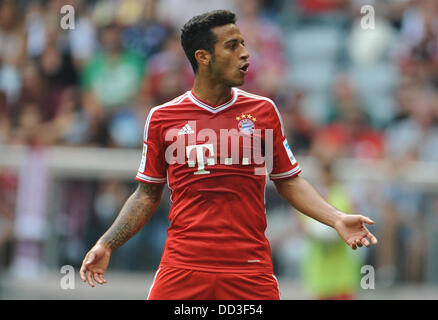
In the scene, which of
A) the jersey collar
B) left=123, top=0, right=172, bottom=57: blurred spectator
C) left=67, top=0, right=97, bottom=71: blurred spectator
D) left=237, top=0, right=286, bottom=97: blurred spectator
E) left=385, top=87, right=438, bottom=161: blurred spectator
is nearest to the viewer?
the jersey collar

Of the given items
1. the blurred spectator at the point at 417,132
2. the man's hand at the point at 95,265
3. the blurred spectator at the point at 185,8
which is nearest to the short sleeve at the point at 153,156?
the man's hand at the point at 95,265

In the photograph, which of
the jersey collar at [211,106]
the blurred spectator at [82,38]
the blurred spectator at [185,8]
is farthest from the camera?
the blurred spectator at [185,8]

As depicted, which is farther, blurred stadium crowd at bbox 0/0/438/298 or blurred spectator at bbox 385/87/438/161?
blurred spectator at bbox 385/87/438/161

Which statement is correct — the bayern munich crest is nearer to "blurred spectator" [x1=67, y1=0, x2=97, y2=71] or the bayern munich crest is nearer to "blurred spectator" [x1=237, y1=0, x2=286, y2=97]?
"blurred spectator" [x1=237, y1=0, x2=286, y2=97]

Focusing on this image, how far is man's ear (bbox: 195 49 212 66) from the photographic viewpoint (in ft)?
18.3

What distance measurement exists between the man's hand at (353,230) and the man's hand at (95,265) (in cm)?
158

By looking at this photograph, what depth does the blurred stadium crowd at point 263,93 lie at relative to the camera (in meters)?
10.4

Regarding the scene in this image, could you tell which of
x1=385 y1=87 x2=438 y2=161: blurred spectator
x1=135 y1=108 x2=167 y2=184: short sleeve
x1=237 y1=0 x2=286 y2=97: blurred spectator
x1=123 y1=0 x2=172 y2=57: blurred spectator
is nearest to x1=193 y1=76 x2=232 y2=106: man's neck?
x1=135 y1=108 x2=167 y2=184: short sleeve

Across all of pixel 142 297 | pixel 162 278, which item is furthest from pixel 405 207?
pixel 162 278

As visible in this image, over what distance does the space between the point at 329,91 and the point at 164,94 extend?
305cm

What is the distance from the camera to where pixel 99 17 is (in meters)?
14.2

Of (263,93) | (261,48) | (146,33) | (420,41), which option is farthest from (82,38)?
(420,41)

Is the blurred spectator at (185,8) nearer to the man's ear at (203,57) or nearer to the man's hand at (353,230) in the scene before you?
the man's ear at (203,57)

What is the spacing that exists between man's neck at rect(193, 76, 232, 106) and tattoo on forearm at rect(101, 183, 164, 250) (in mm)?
696
